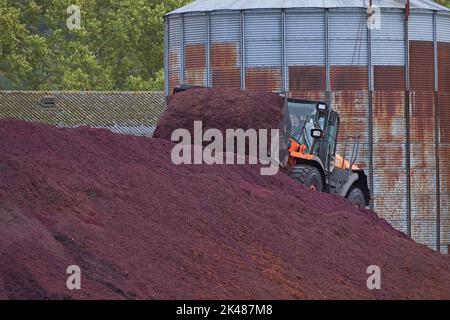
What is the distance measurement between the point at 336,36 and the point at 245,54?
101 inches

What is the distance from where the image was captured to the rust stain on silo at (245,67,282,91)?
111 feet

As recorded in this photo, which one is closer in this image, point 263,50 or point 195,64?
point 263,50

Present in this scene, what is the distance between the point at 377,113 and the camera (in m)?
34.0

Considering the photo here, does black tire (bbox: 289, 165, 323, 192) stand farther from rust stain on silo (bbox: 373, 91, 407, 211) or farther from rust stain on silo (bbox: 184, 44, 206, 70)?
rust stain on silo (bbox: 184, 44, 206, 70)

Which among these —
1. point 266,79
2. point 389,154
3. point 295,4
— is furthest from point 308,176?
point 295,4

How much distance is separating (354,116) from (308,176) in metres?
11.2

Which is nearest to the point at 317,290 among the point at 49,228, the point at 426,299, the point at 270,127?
the point at 426,299

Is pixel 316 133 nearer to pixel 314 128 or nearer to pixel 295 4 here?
pixel 314 128

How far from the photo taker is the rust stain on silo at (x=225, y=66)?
34.2 meters

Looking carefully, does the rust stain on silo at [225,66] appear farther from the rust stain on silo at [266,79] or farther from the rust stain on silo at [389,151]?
the rust stain on silo at [389,151]

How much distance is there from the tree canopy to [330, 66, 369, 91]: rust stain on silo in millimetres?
36910

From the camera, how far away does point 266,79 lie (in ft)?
111

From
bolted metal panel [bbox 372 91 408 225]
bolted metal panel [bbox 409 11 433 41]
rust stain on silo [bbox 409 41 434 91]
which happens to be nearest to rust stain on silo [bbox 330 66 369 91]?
bolted metal panel [bbox 372 91 408 225]

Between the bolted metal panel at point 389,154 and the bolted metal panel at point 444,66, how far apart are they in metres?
1.50
